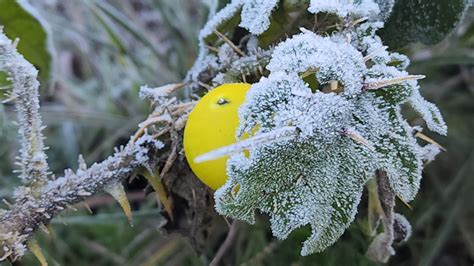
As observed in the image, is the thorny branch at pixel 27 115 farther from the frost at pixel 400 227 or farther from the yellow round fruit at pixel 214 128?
the frost at pixel 400 227

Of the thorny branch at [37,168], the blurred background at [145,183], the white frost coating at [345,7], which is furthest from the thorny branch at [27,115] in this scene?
the white frost coating at [345,7]

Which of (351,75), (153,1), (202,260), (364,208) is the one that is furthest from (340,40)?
(153,1)

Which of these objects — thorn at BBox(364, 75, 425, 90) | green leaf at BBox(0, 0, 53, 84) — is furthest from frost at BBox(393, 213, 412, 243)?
green leaf at BBox(0, 0, 53, 84)

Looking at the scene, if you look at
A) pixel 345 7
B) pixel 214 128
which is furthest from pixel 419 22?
pixel 214 128

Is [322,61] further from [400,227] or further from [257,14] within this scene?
[400,227]

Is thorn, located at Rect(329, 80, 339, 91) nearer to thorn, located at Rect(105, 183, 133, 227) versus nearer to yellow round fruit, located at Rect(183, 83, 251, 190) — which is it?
yellow round fruit, located at Rect(183, 83, 251, 190)
